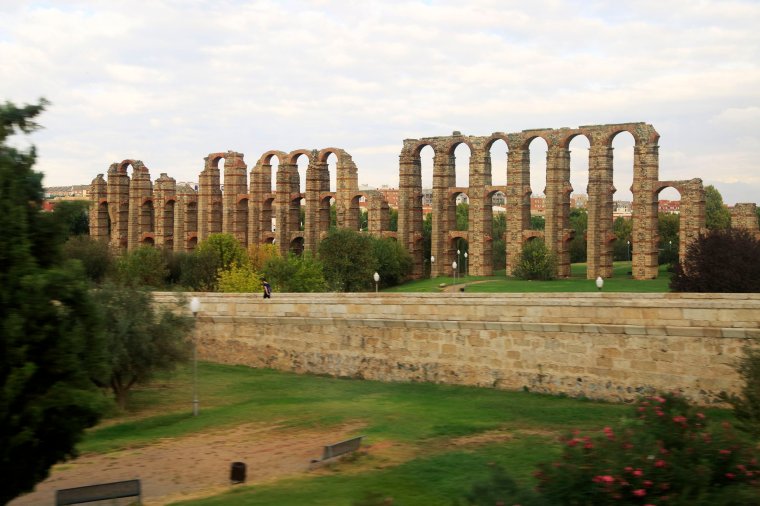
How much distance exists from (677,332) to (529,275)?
3712 cm

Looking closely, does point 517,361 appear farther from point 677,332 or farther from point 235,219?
point 235,219

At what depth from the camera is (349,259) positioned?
184ft

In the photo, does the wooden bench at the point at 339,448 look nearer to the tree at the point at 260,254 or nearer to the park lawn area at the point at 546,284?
the park lawn area at the point at 546,284

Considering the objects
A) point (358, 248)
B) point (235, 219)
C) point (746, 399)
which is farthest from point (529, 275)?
point (746, 399)

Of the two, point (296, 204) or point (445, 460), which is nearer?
point (445, 460)

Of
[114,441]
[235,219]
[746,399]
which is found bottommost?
[114,441]

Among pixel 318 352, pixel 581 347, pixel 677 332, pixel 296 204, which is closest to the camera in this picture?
pixel 677 332

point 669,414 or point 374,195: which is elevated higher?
point 374,195

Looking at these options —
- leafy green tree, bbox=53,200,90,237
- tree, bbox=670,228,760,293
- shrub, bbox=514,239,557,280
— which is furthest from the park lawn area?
leafy green tree, bbox=53,200,90,237

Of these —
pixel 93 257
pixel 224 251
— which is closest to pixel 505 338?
pixel 93 257

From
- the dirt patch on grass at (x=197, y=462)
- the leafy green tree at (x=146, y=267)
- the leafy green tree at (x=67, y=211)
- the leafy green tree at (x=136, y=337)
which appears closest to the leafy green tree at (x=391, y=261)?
the leafy green tree at (x=146, y=267)

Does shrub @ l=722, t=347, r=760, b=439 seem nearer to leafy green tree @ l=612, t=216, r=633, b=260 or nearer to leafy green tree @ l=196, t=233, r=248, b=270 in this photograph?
leafy green tree @ l=196, t=233, r=248, b=270

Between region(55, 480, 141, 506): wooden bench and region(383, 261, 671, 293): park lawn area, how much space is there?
36.1 metres

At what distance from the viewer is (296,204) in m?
70.9
